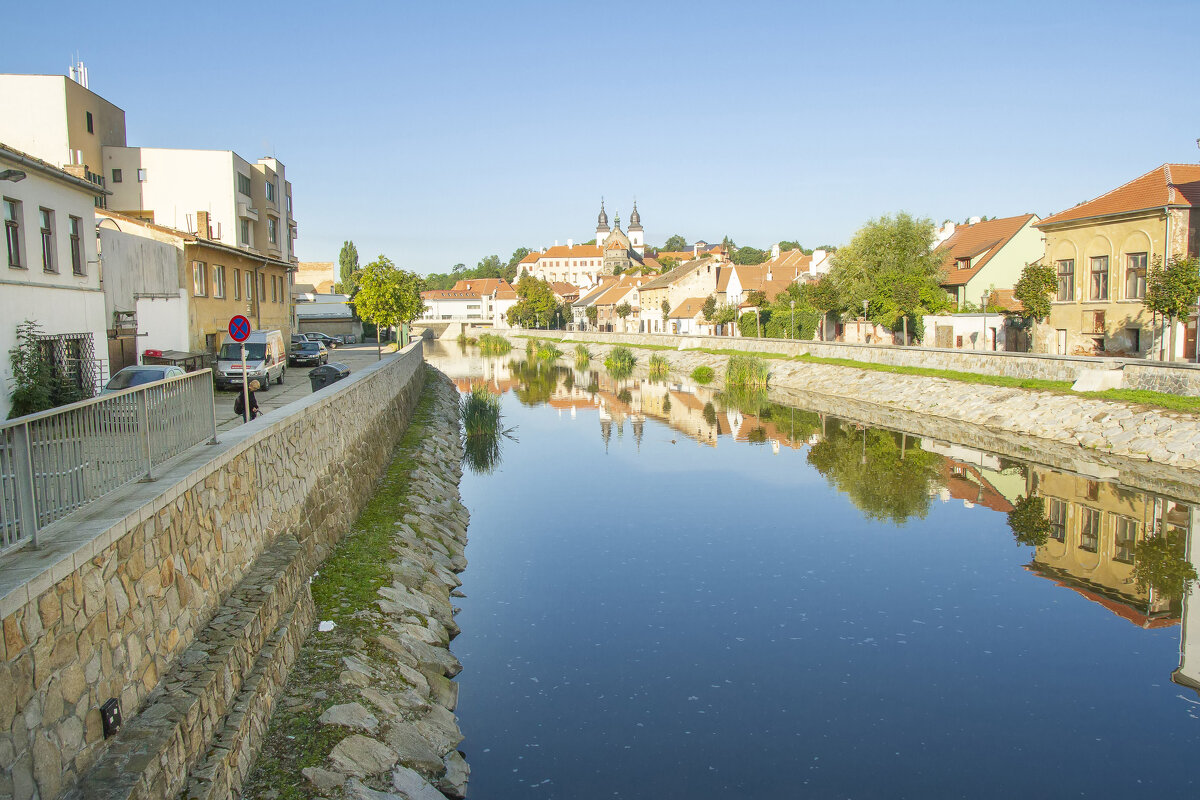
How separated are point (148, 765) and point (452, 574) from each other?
320 inches

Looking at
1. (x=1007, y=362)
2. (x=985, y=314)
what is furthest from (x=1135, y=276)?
(x=985, y=314)

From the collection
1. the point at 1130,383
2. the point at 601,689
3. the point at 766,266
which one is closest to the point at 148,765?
the point at 601,689

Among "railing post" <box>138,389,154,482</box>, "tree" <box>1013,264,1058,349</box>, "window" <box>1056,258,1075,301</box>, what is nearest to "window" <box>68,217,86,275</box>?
"railing post" <box>138,389,154,482</box>

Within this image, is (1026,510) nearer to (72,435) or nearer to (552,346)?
(72,435)

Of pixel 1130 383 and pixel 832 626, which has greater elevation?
pixel 1130 383

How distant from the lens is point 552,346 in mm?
74438

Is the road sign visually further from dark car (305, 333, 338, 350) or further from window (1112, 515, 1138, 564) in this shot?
dark car (305, 333, 338, 350)

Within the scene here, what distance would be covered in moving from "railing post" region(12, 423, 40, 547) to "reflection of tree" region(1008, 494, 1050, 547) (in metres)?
14.7

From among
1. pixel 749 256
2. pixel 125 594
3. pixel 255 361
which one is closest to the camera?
pixel 125 594

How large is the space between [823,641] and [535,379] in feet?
132

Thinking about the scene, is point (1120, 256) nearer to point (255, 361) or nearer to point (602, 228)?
point (255, 361)

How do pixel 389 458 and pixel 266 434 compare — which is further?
pixel 389 458

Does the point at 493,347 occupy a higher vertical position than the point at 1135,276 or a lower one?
lower

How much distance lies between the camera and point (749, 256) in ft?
561
